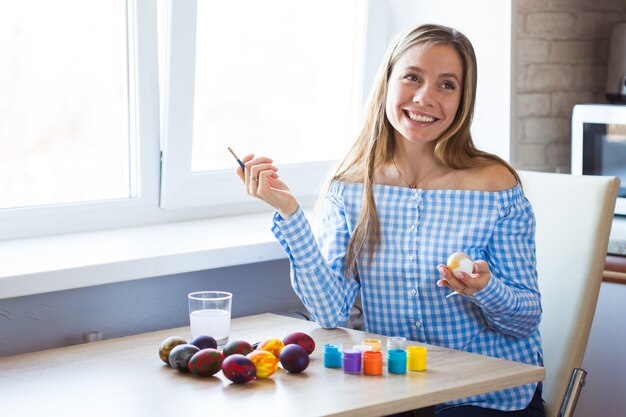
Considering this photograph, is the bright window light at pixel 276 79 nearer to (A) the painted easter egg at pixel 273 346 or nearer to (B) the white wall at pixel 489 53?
(B) the white wall at pixel 489 53

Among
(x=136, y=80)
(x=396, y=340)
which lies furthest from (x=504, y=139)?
(x=396, y=340)

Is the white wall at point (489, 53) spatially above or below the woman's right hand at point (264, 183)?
above

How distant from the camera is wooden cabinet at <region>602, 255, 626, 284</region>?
259cm

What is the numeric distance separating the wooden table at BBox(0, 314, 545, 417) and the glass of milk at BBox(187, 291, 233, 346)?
0.32 feet

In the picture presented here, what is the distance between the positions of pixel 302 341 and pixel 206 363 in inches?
8.1

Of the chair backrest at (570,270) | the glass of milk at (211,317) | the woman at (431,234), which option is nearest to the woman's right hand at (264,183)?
the woman at (431,234)

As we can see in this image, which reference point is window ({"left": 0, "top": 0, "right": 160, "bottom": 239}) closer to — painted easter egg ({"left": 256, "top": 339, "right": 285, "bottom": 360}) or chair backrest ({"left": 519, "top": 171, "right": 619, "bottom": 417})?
painted easter egg ({"left": 256, "top": 339, "right": 285, "bottom": 360})

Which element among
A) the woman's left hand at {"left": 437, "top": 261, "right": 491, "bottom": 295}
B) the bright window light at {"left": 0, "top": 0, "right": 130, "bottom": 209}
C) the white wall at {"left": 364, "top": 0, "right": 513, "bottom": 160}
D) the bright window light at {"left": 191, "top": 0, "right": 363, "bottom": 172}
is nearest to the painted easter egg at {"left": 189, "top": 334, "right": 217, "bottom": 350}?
the woman's left hand at {"left": 437, "top": 261, "right": 491, "bottom": 295}

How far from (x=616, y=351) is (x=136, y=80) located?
145cm

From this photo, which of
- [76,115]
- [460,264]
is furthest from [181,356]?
[76,115]

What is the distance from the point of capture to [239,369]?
65.1 inches

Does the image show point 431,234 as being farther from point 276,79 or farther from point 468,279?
point 276,79

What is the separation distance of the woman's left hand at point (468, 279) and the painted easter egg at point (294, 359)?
1.06 feet

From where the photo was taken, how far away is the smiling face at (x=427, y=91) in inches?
84.1
